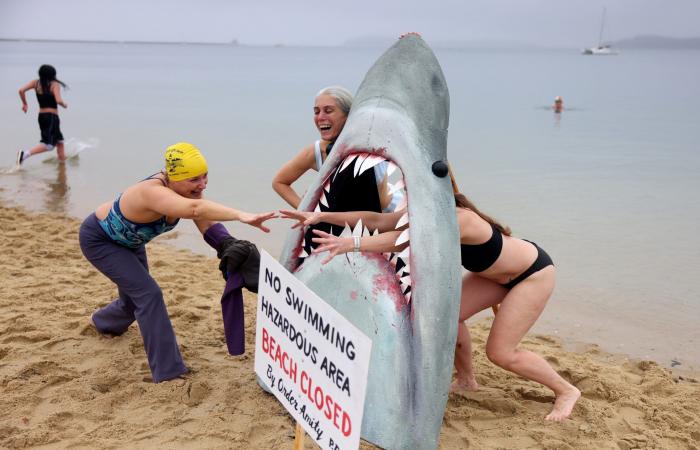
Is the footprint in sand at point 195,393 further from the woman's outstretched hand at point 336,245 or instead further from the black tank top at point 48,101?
the black tank top at point 48,101

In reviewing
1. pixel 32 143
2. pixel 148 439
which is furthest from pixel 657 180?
pixel 32 143

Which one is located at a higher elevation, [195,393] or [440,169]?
[440,169]

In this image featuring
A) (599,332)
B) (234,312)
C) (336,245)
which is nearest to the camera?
(336,245)

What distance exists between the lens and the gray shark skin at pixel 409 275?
3.13 meters

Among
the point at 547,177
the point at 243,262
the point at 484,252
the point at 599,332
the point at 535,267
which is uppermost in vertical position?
the point at 484,252

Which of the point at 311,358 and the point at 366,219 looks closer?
the point at 311,358

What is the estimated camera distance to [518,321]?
3.78 meters

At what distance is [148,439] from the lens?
3.69 meters

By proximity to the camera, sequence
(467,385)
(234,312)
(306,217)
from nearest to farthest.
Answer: (306,217) → (234,312) → (467,385)

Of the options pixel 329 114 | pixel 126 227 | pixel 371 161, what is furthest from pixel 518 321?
pixel 126 227

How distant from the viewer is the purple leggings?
4.25m

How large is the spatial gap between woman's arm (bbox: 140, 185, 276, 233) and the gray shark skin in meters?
0.40

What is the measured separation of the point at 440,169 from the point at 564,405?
1.69m

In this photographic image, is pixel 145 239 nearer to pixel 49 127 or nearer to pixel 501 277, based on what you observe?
pixel 501 277
